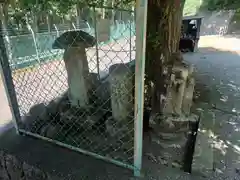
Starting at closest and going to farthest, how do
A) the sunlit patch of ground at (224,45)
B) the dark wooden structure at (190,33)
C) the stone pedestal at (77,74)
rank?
the stone pedestal at (77,74)
the dark wooden structure at (190,33)
the sunlit patch of ground at (224,45)

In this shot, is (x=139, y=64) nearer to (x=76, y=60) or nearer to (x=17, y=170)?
(x=76, y=60)

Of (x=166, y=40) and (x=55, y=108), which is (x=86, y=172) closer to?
(x=55, y=108)

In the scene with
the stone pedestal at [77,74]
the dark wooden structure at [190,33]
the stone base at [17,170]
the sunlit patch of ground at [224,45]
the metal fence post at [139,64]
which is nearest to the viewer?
the metal fence post at [139,64]

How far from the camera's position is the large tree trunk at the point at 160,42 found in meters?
1.49

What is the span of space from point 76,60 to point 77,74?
11cm

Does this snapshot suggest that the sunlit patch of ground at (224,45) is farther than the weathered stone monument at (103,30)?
Yes

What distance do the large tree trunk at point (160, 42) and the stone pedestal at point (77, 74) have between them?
1.73 ft

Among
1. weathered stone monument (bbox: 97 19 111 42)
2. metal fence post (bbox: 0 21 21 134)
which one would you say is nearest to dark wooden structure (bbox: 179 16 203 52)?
weathered stone monument (bbox: 97 19 111 42)

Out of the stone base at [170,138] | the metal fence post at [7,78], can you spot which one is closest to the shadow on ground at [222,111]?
the stone base at [170,138]

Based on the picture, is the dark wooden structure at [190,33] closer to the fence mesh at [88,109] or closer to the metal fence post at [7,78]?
the fence mesh at [88,109]

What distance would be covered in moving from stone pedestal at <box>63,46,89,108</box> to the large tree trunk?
53cm

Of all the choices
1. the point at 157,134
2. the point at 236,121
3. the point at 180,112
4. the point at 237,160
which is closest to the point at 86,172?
the point at 157,134

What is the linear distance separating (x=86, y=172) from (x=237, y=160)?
3.38 ft

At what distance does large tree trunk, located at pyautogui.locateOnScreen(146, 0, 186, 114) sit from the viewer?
4.88ft
